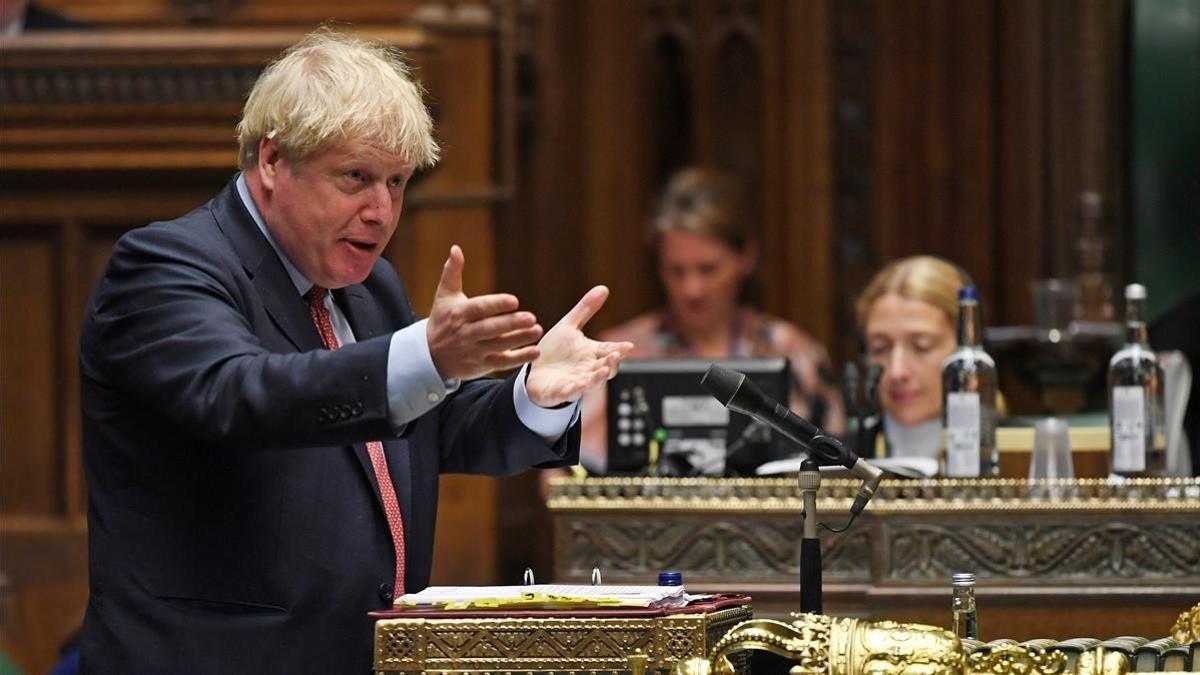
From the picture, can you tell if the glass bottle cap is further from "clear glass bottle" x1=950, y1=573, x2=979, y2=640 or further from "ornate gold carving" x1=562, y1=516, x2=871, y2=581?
"ornate gold carving" x1=562, y1=516, x2=871, y2=581

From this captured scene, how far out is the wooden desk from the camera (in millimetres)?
4215

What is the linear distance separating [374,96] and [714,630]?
92 centimetres

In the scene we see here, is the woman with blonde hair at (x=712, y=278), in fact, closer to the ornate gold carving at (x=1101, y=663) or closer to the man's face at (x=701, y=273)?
the man's face at (x=701, y=273)

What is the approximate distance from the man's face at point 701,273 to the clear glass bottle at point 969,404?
2316mm

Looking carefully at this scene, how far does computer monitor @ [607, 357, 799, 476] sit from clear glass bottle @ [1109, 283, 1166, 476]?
746mm

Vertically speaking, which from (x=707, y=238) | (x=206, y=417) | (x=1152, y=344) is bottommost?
(x=206, y=417)

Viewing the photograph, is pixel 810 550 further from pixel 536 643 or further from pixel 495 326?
pixel 495 326

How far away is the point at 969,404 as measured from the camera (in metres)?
4.43

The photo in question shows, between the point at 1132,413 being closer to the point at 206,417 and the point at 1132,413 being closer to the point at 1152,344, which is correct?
the point at 1152,344

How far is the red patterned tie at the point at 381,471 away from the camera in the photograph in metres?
3.10

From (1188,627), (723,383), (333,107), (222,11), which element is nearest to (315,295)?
(333,107)

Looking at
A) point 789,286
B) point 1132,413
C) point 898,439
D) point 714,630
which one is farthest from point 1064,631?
point 789,286

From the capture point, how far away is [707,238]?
22.8 ft

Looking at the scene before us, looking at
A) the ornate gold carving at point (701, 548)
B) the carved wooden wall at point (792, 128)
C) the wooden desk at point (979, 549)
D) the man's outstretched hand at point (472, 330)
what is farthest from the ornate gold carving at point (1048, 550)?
the carved wooden wall at point (792, 128)
